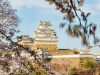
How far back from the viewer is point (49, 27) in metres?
29.0

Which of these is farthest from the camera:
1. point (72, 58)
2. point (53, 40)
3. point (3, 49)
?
point (53, 40)

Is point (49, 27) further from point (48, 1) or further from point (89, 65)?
point (48, 1)

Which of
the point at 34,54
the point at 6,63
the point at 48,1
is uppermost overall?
the point at 48,1

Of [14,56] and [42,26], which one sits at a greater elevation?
[14,56]

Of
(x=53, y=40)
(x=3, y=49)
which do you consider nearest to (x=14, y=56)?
(x=3, y=49)

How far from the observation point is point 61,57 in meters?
24.5

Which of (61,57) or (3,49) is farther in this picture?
(61,57)

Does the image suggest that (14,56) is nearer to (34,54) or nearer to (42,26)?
Result: (34,54)

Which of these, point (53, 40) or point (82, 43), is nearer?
point (82, 43)

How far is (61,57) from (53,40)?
434cm

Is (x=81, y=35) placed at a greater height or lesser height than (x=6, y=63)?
greater

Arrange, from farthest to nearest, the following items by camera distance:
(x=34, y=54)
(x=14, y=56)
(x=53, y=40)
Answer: (x=53, y=40) → (x=14, y=56) → (x=34, y=54)

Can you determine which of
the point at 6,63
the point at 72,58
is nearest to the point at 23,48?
the point at 6,63

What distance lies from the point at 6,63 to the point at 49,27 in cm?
2484
